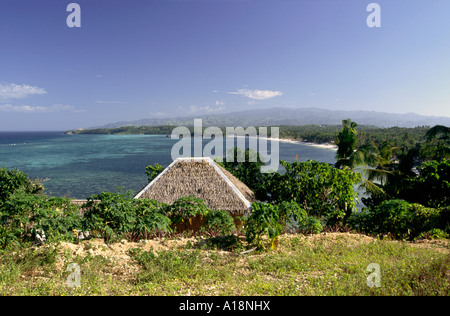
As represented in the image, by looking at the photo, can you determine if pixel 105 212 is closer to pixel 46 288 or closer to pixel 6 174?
pixel 46 288

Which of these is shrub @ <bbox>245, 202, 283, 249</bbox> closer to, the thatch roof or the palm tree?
the thatch roof

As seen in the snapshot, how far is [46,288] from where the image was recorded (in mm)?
3803

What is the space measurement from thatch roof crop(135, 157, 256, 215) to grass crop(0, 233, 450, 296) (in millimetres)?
3789

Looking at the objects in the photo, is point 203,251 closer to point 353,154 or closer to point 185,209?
point 185,209

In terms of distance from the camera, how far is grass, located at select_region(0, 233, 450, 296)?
3.78 meters

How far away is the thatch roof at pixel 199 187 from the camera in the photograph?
9.38 m

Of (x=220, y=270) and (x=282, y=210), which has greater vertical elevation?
(x=282, y=210)

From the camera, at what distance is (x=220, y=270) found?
446 cm

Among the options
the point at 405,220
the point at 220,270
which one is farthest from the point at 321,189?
the point at 220,270

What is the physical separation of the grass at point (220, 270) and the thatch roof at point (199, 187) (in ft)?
12.4

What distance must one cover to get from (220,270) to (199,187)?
19.3ft

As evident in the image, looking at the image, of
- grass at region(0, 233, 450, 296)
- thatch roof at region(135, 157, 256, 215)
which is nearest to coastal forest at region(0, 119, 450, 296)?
grass at region(0, 233, 450, 296)

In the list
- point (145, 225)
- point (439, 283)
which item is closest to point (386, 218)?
point (439, 283)

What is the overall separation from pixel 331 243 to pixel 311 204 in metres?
4.51
